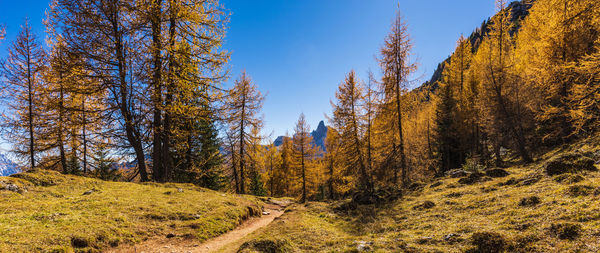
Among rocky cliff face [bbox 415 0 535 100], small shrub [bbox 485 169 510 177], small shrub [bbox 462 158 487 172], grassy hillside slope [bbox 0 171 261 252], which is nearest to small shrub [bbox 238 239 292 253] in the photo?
grassy hillside slope [bbox 0 171 261 252]

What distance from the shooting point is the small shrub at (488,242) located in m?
3.84

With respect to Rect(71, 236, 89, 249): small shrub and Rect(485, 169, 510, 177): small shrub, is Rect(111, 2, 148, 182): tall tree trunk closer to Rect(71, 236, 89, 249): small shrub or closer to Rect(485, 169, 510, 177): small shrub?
Rect(71, 236, 89, 249): small shrub

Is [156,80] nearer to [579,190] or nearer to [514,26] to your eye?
[579,190]

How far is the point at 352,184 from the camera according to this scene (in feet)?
72.2

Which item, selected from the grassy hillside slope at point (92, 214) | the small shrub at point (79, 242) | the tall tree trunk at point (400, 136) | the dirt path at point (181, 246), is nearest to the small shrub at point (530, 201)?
the dirt path at point (181, 246)

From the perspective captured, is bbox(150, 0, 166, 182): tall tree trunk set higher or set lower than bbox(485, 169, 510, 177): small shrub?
higher

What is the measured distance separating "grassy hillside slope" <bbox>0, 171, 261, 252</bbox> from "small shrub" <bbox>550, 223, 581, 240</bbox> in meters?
8.39

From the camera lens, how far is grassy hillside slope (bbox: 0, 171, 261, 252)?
4.68m

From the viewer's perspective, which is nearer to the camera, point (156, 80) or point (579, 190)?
point (579, 190)

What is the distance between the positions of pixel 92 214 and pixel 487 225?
1038 centimetres

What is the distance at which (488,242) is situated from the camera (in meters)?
3.99

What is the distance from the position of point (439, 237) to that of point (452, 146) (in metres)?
31.6

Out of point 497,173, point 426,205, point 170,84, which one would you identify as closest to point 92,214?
point 170,84

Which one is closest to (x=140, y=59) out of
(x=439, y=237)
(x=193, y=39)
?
(x=193, y=39)
